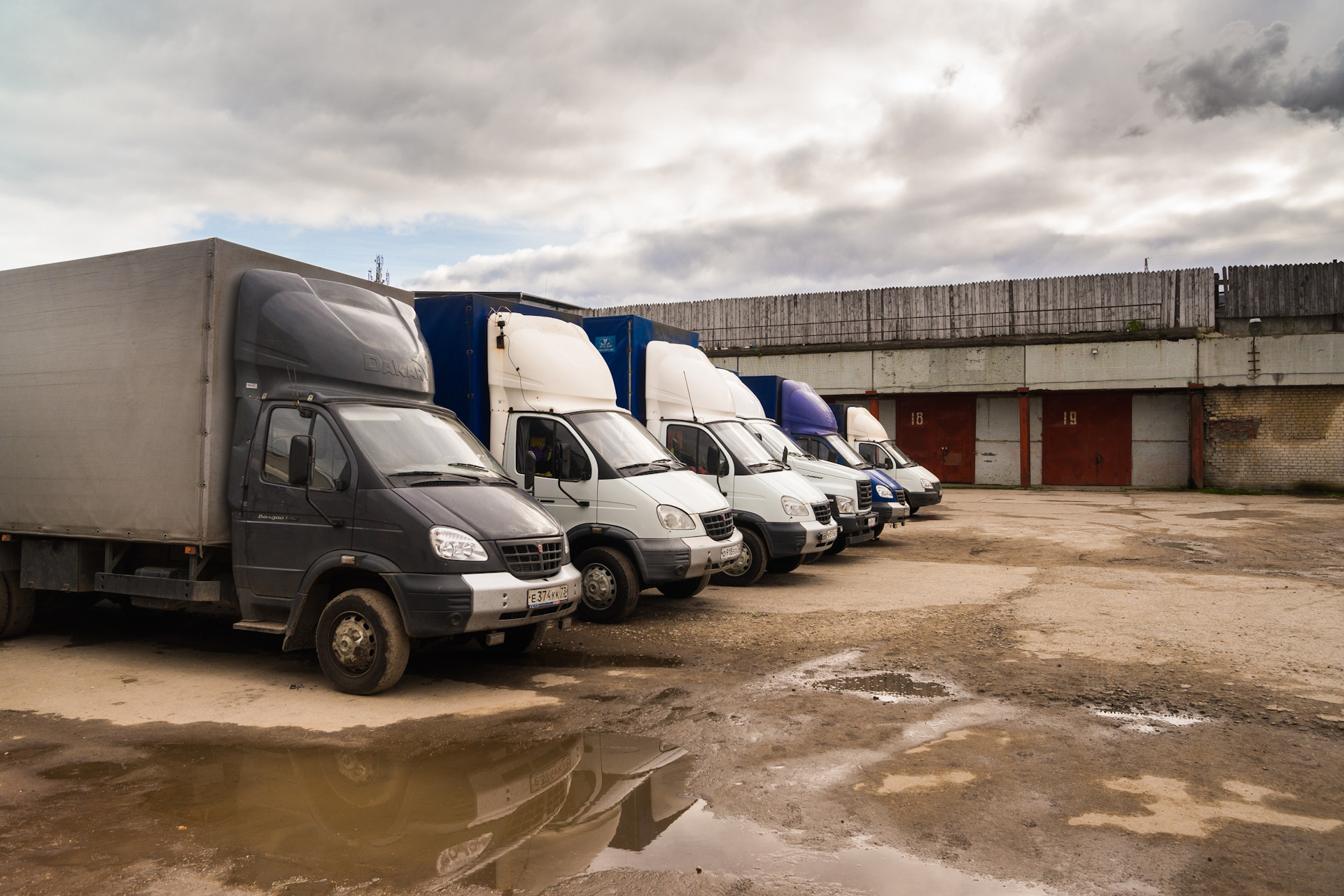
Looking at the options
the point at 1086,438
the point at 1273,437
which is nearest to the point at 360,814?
the point at 1086,438

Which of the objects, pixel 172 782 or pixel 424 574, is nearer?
pixel 172 782

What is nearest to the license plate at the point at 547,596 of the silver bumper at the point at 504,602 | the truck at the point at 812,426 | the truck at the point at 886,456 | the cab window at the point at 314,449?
the silver bumper at the point at 504,602

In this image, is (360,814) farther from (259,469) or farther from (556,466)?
(556,466)

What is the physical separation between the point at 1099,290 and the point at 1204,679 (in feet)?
107

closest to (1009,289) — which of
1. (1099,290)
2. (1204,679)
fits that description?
(1099,290)

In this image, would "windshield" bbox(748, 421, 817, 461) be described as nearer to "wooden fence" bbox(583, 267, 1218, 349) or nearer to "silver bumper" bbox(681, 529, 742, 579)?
"silver bumper" bbox(681, 529, 742, 579)

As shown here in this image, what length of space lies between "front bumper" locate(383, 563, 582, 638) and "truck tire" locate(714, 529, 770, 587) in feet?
17.4

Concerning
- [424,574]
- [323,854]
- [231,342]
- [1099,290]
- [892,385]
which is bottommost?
[323,854]

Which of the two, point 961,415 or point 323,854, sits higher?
point 961,415

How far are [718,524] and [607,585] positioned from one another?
4.48 ft

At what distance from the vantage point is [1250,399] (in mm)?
30250

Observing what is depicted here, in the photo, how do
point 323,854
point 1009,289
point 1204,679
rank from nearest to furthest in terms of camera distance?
point 323,854 < point 1204,679 < point 1009,289

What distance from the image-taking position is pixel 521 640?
7613mm

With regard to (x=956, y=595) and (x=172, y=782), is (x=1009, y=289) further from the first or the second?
(x=172, y=782)
